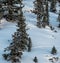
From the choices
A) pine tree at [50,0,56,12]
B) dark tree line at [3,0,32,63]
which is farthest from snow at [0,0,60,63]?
pine tree at [50,0,56,12]

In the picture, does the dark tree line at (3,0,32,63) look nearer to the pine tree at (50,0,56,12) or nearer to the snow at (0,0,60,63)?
the snow at (0,0,60,63)

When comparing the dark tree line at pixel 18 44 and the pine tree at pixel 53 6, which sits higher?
the dark tree line at pixel 18 44

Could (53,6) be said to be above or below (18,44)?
below

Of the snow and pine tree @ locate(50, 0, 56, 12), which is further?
pine tree @ locate(50, 0, 56, 12)

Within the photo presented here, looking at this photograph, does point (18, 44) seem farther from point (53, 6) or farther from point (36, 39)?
point (53, 6)

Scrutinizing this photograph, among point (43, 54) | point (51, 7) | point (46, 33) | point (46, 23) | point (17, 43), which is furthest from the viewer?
point (51, 7)

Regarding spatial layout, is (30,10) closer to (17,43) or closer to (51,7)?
(51,7)

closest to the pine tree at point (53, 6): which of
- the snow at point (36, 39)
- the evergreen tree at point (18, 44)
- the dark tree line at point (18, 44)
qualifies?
the snow at point (36, 39)

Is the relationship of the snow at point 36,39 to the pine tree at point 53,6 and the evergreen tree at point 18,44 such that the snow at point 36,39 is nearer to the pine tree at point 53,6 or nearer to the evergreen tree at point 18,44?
the evergreen tree at point 18,44

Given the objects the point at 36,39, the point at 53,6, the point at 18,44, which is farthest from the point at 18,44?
the point at 53,6

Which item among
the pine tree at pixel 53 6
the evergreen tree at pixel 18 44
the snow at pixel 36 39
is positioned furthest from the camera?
the pine tree at pixel 53 6

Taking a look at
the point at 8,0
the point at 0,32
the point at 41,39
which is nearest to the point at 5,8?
the point at 8,0
